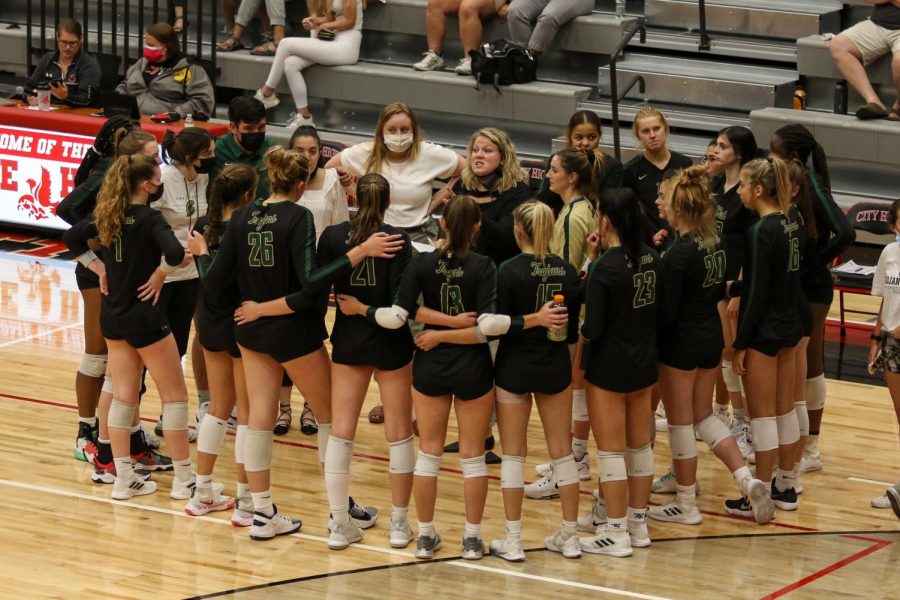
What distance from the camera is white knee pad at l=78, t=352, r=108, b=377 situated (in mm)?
6434

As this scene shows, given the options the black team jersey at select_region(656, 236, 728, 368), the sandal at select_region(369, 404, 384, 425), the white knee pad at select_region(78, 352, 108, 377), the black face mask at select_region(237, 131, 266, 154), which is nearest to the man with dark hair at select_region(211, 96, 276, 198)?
the black face mask at select_region(237, 131, 266, 154)

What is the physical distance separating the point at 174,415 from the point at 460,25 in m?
6.69

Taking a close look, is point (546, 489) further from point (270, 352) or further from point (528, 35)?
point (528, 35)

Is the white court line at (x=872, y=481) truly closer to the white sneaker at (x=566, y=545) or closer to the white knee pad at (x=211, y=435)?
the white sneaker at (x=566, y=545)

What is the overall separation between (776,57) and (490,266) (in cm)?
706

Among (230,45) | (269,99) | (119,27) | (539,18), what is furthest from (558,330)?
(119,27)

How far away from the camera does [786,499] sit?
6254 mm

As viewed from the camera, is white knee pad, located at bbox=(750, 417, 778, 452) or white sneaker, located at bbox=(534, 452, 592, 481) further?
white sneaker, located at bbox=(534, 452, 592, 481)

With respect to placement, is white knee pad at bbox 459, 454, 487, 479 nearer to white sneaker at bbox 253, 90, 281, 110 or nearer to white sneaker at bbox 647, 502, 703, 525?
white sneaker at bbox 647, 502, 703, 525

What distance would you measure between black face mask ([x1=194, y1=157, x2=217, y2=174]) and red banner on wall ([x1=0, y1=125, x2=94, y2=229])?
14.7 ft

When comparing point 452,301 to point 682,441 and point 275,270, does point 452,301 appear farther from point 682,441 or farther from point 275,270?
point 682,441

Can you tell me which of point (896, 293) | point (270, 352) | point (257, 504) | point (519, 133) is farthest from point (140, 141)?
point (519, 133)

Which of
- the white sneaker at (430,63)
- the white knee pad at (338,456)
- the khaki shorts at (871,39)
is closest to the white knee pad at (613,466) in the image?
the white knee pad at (338,456)

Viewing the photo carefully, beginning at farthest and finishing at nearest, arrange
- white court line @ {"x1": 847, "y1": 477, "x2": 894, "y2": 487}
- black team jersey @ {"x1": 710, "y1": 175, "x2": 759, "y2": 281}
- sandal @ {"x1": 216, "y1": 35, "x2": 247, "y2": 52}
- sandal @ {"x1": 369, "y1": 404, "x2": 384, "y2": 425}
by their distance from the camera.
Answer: sandal @ {"x1": 216, "y1": 35, "x2": 247, "y2": 52} < sandal @ {"x1": 369, "y1": 404, "x2": 384, "y2": 425} < white court line @ {"x1": 847, "y1": 477, "x2": 894, "y2": 487} < black team jersey @ {"x1": 710, "y1": 175, "x2": 759, "y2": 281}
